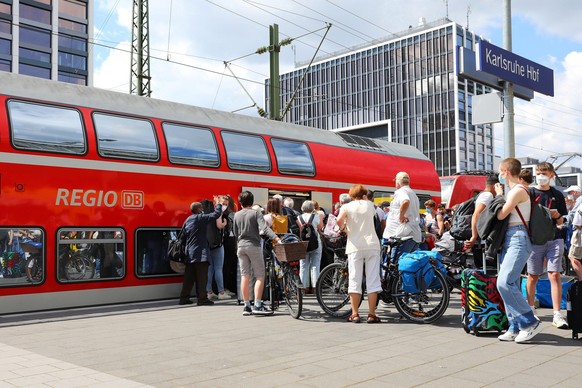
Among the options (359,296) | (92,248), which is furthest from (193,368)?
(92,248)

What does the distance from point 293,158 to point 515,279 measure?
24.6 feet

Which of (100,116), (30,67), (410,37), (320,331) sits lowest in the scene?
(320,331)

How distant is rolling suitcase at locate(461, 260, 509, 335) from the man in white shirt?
160cm

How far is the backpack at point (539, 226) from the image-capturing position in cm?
647

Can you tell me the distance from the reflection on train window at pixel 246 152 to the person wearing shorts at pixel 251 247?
3.14 meters

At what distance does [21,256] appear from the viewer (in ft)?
28.8

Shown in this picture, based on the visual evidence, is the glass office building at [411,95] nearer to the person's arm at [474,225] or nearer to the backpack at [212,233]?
the backpack at [212,233]

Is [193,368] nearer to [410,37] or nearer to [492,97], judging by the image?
[492,97]

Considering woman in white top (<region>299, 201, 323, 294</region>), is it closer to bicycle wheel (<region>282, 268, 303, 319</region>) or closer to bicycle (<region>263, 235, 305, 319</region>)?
bicycle (<region>263, 235, 305, 319</region>)

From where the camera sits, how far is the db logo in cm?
1013

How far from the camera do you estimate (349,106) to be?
309 ft

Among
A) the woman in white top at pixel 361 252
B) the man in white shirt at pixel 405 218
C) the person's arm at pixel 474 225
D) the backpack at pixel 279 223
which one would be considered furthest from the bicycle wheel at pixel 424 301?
the backpack at pixel 279 223

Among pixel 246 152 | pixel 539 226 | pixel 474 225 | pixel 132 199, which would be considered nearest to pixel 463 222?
pixel 474 225

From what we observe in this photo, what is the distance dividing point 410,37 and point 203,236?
274 feet
